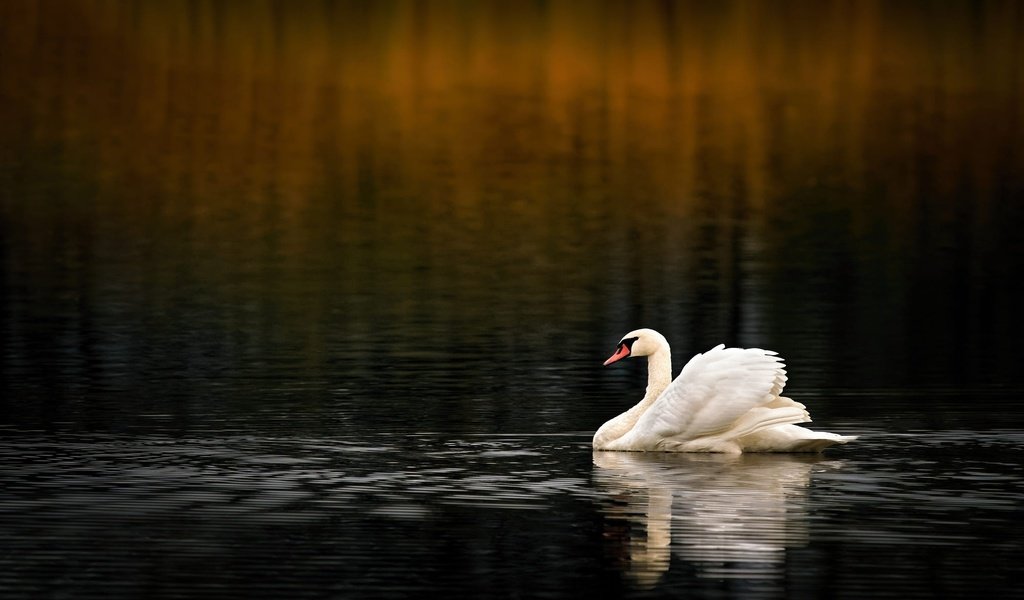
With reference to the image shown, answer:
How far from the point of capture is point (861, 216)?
2435 inches

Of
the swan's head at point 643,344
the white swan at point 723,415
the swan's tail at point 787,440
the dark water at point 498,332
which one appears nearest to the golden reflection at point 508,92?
the dark water at point 498,332

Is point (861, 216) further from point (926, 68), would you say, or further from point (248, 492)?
point (926, 68)

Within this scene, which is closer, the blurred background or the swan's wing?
the swan's wing

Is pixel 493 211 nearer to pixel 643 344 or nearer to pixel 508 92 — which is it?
pixel 643 344

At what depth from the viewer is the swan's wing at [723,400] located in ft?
70.2

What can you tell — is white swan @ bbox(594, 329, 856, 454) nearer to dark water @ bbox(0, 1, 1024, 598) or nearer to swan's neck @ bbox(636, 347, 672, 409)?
dark water @ bbox(0, 1, 1024, 598)

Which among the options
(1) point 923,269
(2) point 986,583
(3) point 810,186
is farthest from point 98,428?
(3) point 810,186

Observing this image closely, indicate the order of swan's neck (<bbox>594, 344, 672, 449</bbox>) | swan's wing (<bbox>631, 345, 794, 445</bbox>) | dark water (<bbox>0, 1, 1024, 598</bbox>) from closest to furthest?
dark water (<bbox>0, 1, 1024, 598</bbox>) < swan's wing (<bbox>631, 345, 794, 445</bbox>) < swan's neck (<bbox>594, 344, 672, 449</bbox>)

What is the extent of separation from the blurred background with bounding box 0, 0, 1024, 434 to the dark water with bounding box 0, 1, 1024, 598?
0.19 meters

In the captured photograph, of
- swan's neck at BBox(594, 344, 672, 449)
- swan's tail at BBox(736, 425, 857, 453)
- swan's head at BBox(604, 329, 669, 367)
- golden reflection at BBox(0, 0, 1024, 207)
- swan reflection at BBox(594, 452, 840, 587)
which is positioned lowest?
swan reflection at BBox(594, 452, 840, 587)

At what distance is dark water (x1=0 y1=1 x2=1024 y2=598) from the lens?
55.1 feet

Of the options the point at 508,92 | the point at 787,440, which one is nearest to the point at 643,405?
the point at 787,440

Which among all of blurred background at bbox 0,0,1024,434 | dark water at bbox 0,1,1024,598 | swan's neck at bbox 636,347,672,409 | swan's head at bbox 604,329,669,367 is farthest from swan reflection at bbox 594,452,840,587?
blurred background at bbox 0,0,1024,434

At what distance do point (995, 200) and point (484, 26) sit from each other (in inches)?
3472
